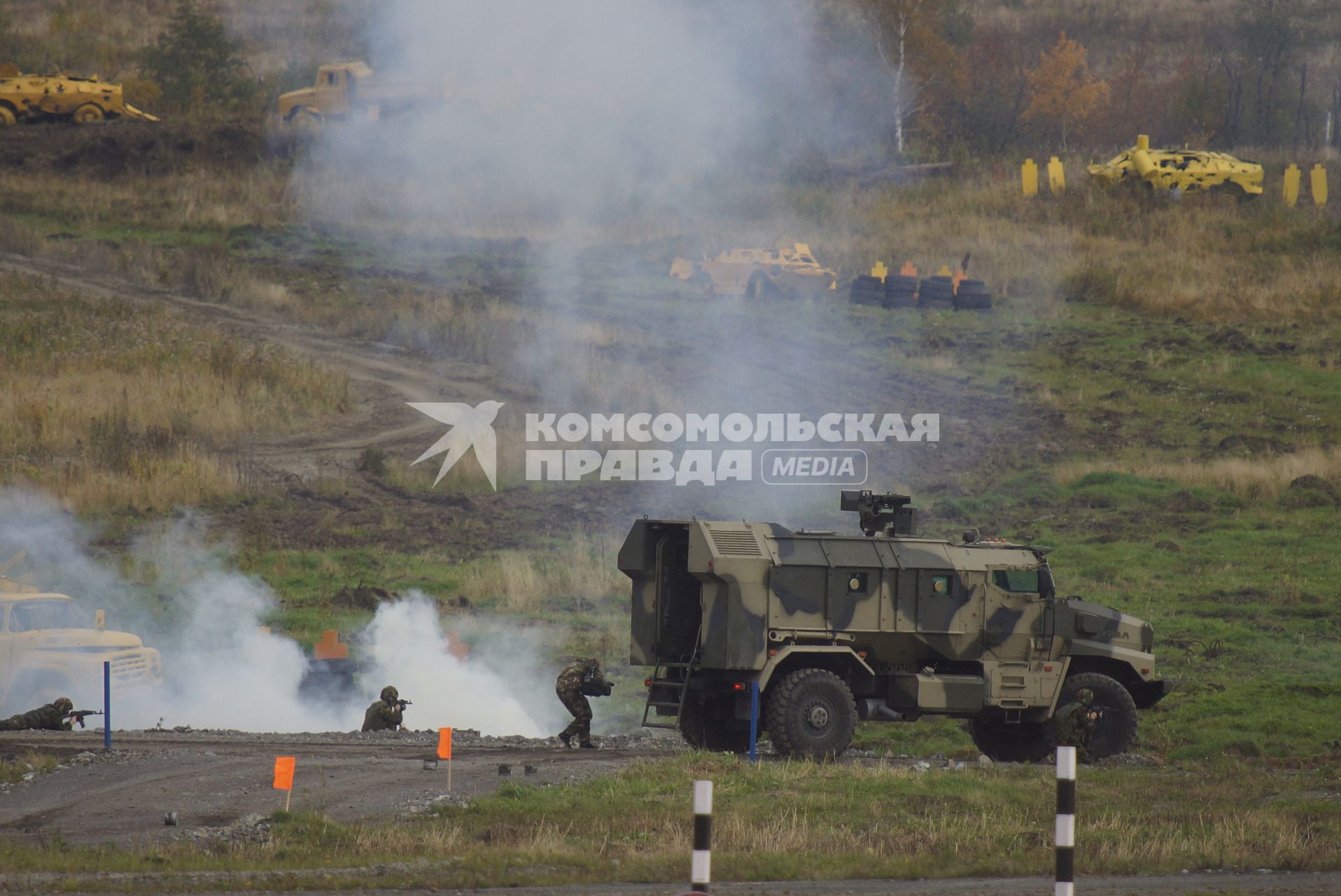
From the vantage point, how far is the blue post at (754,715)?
14.1 metres

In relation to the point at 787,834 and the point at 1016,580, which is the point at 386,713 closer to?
the point at 1016,580

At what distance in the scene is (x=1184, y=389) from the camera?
33719mm

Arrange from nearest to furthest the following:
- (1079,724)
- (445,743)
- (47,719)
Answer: (445,743), (1079,724), (47,719)

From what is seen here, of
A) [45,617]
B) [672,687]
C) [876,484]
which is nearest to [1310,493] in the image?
[876,484]

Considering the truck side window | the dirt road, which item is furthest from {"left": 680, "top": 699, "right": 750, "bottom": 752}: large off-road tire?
the truck side window

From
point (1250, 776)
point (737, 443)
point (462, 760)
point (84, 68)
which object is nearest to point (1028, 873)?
point (1250, 776)

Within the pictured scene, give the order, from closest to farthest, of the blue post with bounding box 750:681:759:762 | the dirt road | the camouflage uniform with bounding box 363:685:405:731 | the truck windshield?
the dirt road
the blue post with bounding box 750:681:759:762
the camouflage uniform with bounding box 363:685:405:731
the truck windshield

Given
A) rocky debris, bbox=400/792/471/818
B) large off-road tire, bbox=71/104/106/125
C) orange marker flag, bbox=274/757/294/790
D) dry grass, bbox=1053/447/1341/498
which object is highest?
large off-road tire, bbox=71/104/106/125

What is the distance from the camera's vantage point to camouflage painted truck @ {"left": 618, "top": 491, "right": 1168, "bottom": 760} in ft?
47.5

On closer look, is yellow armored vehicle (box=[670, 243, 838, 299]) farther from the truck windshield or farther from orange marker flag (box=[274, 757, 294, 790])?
orange marker flag (box=[274, 757, 294, 790])

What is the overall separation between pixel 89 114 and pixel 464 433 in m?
Result: 26.2

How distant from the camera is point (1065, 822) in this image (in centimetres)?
726

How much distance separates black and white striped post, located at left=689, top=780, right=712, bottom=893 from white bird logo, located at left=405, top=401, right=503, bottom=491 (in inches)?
918

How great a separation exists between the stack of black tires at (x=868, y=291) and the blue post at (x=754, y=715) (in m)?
24.7
